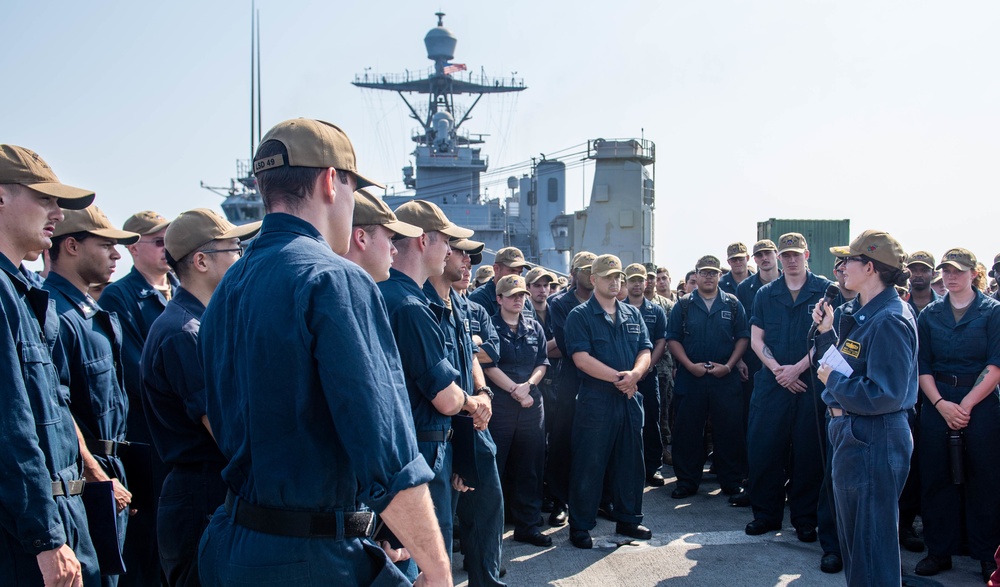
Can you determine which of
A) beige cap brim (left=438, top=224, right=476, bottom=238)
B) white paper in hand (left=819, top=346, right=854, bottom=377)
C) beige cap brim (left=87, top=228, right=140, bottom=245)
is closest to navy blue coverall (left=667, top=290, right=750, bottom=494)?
white paper in hand (left=819, top=346, right=854, bottom=377)

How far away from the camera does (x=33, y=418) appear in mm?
2281

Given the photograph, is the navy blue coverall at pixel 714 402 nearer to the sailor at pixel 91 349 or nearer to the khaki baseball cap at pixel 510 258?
the khaki baseball cap at pixel 510 258

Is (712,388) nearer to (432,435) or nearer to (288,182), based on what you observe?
(432,435)

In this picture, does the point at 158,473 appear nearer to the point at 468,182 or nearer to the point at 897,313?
the point at 897,313

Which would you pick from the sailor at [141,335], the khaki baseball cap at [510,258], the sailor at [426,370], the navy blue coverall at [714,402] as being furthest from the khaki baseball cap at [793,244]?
the sailor at [141,335]

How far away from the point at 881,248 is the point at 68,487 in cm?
392

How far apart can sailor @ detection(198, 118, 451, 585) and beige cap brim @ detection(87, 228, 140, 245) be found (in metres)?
2.22

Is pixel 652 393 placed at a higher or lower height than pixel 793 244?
lower

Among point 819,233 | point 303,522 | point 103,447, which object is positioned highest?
point 819,233

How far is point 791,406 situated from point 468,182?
25046 mm

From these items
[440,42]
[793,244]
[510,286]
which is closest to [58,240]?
[510,286]

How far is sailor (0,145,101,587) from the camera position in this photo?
2191 mm

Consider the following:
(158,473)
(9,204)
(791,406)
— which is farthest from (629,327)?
(9,204)

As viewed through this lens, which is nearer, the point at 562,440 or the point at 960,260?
the point at 960,260
